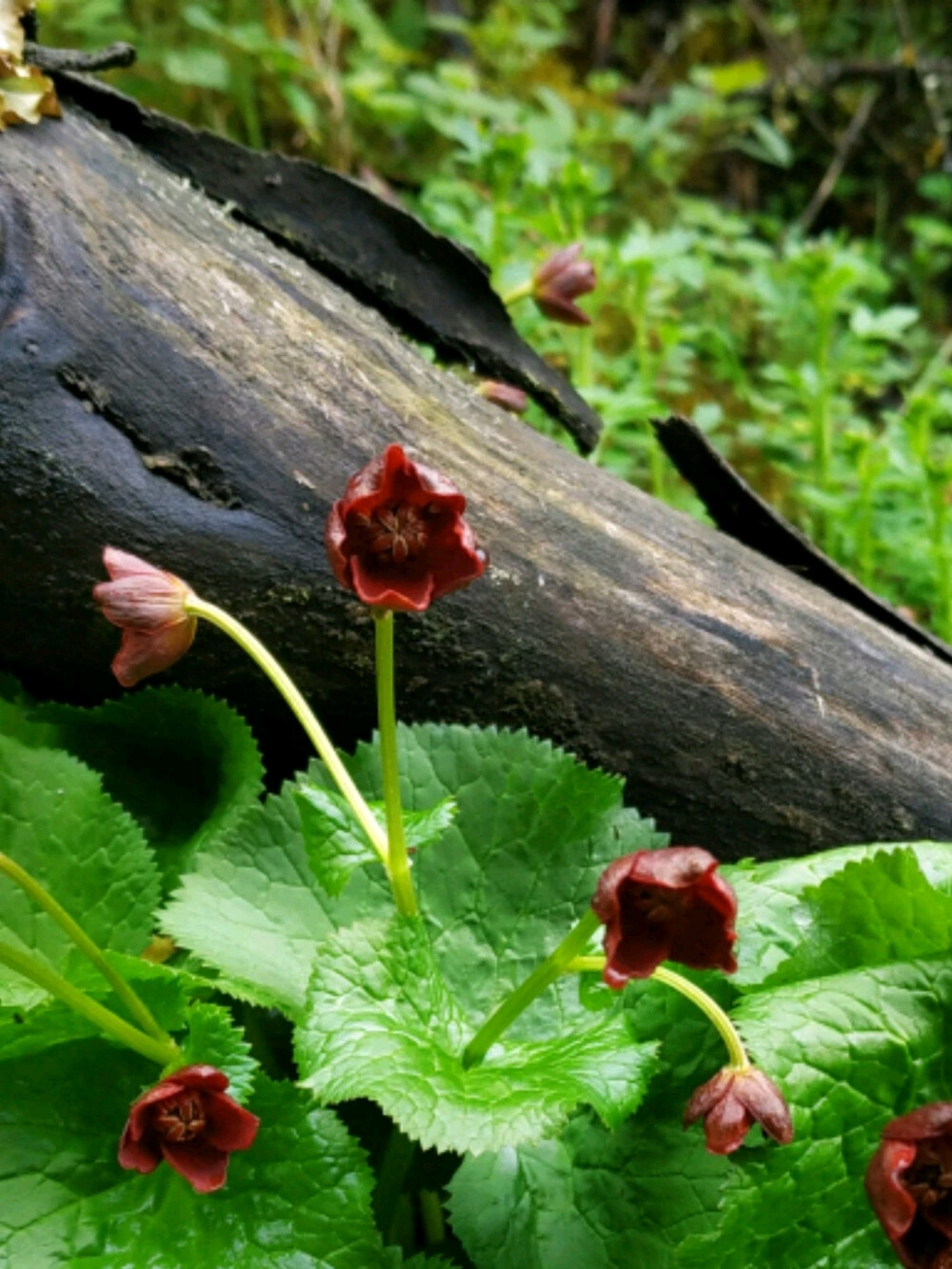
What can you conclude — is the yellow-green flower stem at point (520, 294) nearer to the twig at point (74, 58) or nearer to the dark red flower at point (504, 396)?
the dark red flower at point (504, 396)

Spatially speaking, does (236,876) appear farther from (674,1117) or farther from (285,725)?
(674,1117)

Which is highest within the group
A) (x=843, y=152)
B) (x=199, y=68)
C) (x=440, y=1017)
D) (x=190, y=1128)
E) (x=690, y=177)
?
(x=843, y=152)

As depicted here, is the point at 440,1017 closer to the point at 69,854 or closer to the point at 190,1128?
the point at 190,1128

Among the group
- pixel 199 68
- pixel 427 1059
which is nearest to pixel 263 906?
pixel 427 1059

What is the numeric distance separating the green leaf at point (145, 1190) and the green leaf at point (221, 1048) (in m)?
0.05

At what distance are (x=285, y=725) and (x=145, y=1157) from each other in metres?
0.58

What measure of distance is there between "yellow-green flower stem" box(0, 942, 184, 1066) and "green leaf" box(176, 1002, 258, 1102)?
0.03 metres

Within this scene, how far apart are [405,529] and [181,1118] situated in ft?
1.67

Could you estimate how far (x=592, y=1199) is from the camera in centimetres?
109

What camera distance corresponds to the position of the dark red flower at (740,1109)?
2.97 feet

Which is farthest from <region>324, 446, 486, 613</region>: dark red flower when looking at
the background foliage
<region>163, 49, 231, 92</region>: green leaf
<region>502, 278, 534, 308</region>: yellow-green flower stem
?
<region>163, 49, 231, 92</region>: green leaf

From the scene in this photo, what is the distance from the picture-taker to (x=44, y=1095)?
1.08 m

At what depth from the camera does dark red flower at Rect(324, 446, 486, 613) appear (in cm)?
95

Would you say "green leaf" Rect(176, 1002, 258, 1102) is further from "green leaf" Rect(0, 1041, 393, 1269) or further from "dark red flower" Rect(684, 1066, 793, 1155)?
"dark red flower" Rect(684, 1066, 793, 1155)
